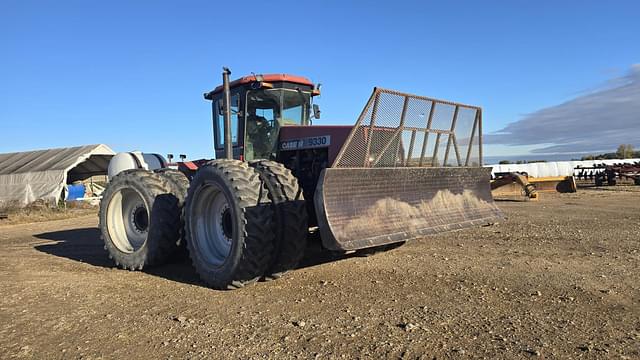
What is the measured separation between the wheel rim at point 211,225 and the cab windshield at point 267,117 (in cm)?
144

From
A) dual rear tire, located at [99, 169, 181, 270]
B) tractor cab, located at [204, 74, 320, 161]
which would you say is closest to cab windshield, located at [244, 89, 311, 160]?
tractor cab, located at [204, 74, 320, 161]

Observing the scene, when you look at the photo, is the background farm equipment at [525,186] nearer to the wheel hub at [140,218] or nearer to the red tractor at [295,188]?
the red tractor at [295,188]

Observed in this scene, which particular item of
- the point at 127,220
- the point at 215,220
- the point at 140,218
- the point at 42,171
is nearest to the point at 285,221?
the point at 215,220

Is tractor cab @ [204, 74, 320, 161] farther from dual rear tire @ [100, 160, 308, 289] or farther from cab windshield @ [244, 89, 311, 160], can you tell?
dual rear tire @ [100, 160, 308, 289]

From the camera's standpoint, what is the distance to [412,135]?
6.27 metres

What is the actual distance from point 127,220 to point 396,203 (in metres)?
4.45

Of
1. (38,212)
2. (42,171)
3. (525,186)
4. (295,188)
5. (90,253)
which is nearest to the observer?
(295,188)

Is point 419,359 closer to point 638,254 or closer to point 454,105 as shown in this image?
point 454,105

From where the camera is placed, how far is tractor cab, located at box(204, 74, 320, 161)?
7.25 metres

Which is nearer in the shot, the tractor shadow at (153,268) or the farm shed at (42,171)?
the tractor shadow at (153,268)

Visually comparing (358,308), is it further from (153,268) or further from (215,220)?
(153,268)

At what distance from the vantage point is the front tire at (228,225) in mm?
5188

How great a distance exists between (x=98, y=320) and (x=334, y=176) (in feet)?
8.93

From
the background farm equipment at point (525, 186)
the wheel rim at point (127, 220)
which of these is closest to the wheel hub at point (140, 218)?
the wheel rim at point (127, 220)
